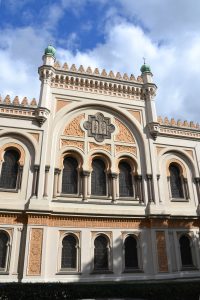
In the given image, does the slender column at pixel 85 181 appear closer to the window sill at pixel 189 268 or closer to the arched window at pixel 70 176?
the arched window at pixel 70 176

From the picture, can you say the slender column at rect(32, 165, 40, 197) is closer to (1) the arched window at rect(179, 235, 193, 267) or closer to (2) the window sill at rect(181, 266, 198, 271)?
(1) the arched window at rect(179, 235, 193, 267)

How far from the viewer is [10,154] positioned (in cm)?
1418

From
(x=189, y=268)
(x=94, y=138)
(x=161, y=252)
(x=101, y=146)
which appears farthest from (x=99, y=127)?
(x=189, y=268)

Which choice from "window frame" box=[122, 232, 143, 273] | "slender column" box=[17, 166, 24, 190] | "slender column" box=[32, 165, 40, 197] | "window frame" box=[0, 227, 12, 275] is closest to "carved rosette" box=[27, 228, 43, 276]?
"window frame" box=[0, 227, 12, 275]

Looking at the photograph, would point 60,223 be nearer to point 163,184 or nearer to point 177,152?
point 163,184

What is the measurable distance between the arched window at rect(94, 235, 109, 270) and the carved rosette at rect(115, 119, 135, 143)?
5.81m

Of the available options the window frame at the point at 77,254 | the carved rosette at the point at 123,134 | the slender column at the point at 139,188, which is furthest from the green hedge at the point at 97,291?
the carved rosette at the point at 123,134

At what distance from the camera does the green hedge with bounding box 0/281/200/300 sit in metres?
9.83

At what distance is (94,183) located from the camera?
14.8 meters

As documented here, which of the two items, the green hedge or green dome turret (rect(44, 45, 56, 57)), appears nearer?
the green hedge

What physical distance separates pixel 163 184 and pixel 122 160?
279 cm

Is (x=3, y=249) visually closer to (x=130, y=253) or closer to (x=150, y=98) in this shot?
(x=130, y=253)

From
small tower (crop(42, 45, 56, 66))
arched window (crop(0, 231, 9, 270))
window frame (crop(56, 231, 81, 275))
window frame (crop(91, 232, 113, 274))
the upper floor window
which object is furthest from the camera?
small tower (crop(42, 45, 56, 66))

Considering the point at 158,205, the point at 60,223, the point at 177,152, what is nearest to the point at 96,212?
the point at 60,223
